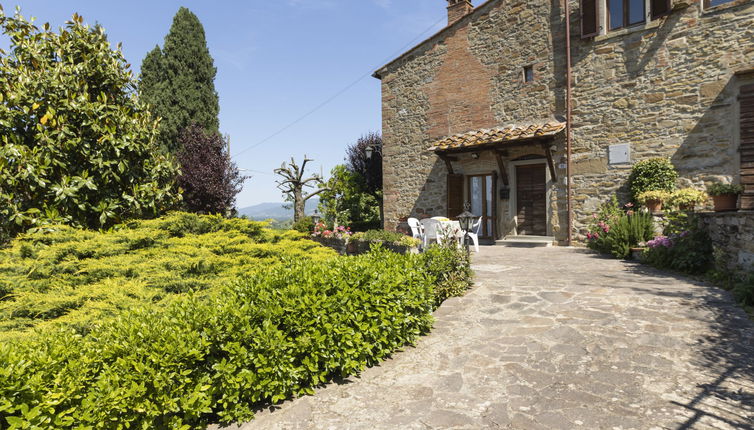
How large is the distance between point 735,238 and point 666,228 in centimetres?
203

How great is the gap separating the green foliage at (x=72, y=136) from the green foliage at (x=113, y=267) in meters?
0.55

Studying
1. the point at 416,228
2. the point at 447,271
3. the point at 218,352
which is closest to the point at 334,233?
the point at 416,228

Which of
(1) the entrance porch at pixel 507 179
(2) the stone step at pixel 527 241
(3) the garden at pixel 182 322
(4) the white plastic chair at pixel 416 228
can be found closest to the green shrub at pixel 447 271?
(3) the garden at pixel 182 322

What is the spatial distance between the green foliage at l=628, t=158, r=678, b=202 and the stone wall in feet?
10.3

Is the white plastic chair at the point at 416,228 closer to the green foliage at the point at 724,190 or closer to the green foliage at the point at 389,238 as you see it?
the green foliage at the point at 389,238

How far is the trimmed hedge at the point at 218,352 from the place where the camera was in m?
2.26

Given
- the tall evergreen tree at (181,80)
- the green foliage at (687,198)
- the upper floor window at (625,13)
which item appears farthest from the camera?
the tall evergreen tree at (181,80)

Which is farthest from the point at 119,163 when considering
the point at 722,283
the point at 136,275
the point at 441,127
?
the point at 441,127

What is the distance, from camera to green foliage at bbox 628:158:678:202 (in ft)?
29.9

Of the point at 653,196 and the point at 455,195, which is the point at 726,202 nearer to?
the point at 653,196

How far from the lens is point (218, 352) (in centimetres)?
298

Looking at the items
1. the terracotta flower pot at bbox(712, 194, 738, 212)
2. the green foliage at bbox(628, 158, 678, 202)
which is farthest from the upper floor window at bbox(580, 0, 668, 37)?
the terracotta flower pot at bbox(712, 194, 738, 212)

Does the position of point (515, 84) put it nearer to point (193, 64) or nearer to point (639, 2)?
point (639, 2)

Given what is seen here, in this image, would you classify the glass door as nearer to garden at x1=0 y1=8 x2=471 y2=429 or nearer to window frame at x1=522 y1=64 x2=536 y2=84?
window frame at x1=522 y1=64 x2=536 y2=84
